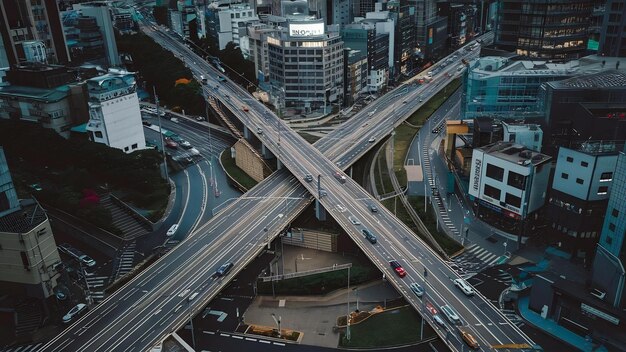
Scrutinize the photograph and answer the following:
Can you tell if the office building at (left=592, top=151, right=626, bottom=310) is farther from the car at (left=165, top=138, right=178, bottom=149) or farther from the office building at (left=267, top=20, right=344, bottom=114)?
the car at (left=165, top=138, right=178, bottom=149)

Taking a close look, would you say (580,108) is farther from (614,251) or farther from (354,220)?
(354,220)

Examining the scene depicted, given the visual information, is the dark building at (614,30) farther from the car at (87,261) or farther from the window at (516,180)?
the car at (87,261)

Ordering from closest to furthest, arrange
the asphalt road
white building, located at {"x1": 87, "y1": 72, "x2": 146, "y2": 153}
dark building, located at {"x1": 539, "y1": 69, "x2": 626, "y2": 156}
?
the asphalt road → dark building, located at {"x1": 539, "y1": 69, "x2": 626, "y2": 156} → white building, located at {"x1": 87, "y1": 72, "x2": 146, "y2": 153}

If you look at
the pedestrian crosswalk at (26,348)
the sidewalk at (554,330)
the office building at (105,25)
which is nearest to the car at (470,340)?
the sidewalk at (554,330)

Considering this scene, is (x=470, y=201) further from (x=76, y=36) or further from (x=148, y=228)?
(x=76, y=36)

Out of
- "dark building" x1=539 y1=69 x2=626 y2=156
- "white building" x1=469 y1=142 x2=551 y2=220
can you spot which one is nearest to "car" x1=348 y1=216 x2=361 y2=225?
"white building" x1=469 y1=142 x2=551 y2=220

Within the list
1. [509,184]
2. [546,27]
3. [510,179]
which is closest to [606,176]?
[510,179]

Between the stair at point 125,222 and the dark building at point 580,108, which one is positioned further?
the stair at point 125,222

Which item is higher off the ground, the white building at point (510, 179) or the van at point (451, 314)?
the white building at point (510, 179)
